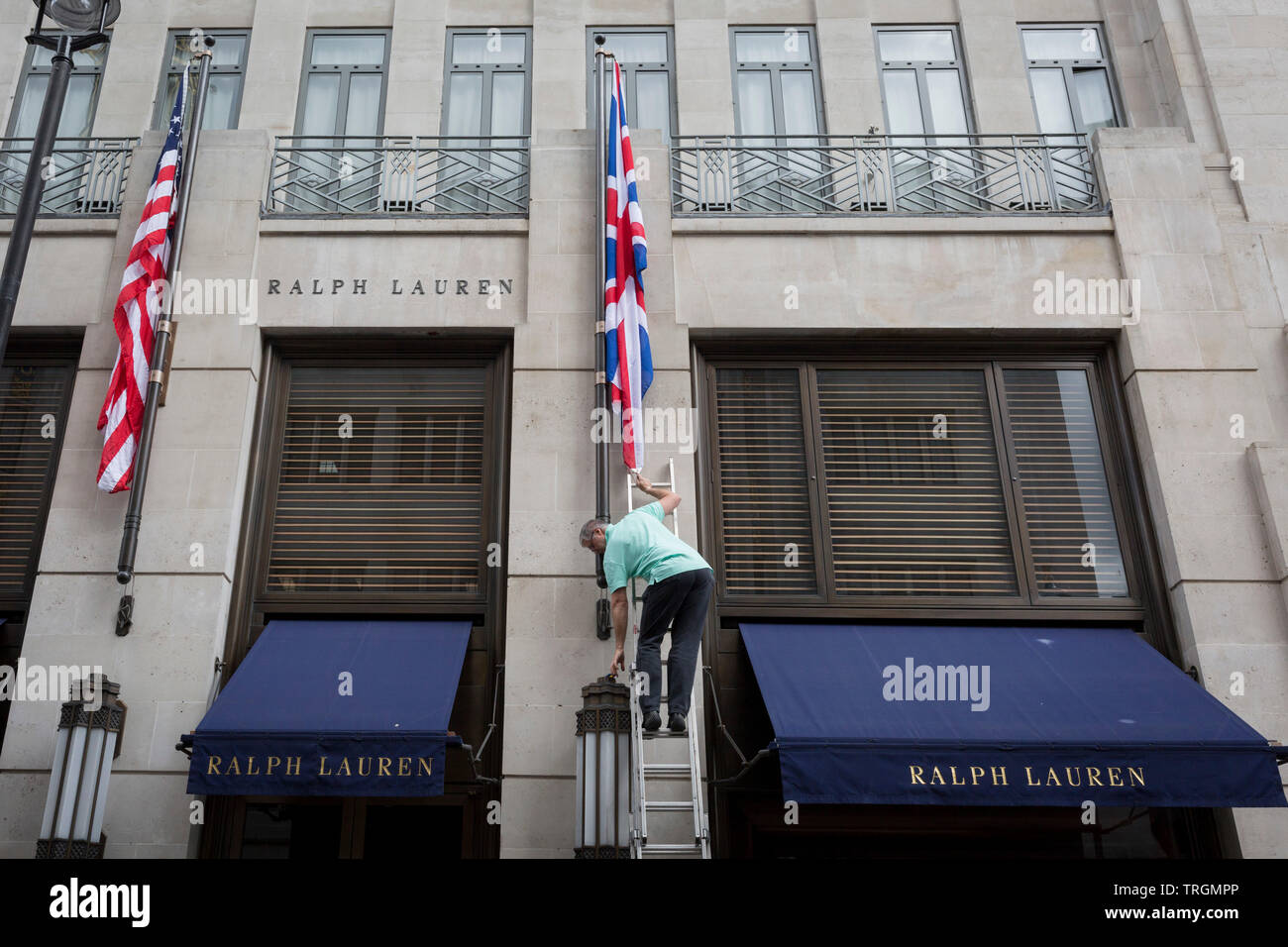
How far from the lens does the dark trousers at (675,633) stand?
340 inches

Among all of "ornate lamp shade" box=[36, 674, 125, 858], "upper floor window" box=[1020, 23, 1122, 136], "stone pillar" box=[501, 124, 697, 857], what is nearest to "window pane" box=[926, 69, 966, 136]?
"upper floor window" box=[1020, 23, 1122, 136]

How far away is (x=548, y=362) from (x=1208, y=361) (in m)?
7.43

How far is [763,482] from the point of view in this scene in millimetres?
12242

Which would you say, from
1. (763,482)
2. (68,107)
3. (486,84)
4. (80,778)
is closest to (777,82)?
(486,84)

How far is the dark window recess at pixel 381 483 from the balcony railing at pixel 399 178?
2184 mm

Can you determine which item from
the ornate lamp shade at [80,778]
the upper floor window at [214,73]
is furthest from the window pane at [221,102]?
the ornate lamp shade at [80,778]

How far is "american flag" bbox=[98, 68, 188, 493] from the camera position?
37.3 ft

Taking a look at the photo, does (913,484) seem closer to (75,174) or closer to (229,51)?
(229,51)

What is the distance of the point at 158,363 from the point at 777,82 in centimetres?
901

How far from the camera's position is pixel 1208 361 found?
12266 millimetres

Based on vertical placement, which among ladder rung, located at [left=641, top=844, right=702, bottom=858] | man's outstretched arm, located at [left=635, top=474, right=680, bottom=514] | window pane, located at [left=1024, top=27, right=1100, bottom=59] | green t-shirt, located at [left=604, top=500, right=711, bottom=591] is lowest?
ladder rung, located at [left=641, top=844, right=702, bottom=858]

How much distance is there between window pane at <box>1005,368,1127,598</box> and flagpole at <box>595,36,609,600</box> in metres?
4.73

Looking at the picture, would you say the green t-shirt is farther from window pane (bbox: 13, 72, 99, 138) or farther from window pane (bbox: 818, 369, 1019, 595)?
window pane (bbox: 13, 72, 99, 138)
